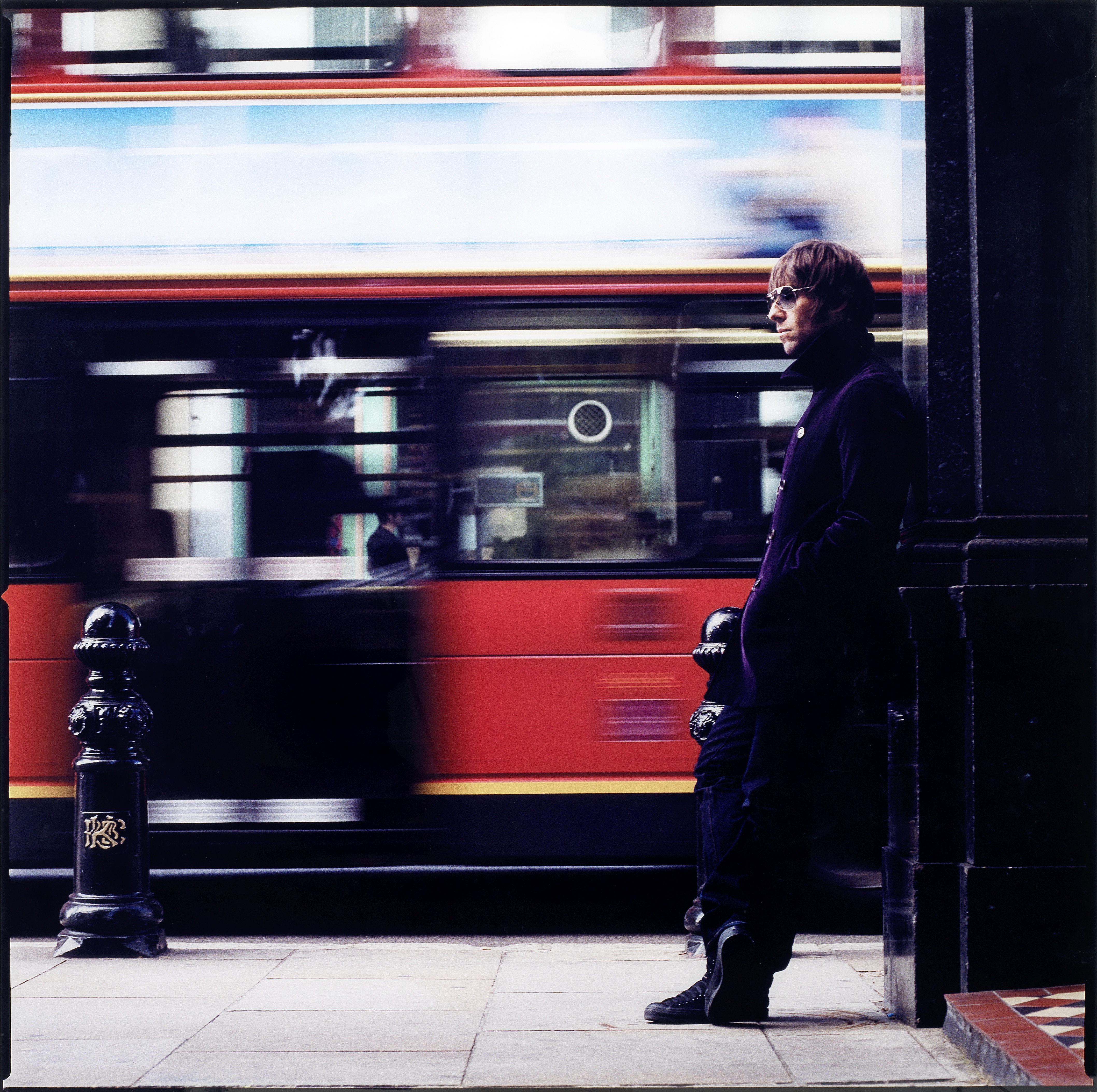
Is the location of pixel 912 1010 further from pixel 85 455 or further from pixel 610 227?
pixel 85 455

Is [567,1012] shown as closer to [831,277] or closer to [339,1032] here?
[339,1032]

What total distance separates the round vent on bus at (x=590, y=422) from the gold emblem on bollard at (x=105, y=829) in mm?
2374

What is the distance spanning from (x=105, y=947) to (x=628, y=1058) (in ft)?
8.04

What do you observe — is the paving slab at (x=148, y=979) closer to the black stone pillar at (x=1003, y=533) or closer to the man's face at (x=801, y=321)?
the black stone pillar at (x=1003, y=533)

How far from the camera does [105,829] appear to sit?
5.30 m

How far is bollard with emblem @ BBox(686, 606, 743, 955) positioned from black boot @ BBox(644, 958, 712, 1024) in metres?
0.80

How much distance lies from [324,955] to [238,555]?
5.56ft

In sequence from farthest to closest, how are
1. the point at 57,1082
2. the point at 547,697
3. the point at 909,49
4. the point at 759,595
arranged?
the point at 547,697 → the point at 909,49 → the point at 759,595 → the point at 57,1082

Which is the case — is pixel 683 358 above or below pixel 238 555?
above

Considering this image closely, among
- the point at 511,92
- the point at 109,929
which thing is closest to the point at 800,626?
the point at 109,929

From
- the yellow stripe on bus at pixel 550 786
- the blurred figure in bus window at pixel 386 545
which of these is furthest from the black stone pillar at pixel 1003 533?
the blurred figure in bus window at pixel 386 545

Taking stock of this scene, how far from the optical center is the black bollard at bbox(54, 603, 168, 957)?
5250 millimetres

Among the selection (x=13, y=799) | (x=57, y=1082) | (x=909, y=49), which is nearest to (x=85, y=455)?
(x=13, y=799)

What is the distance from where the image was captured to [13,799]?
5961 mm
